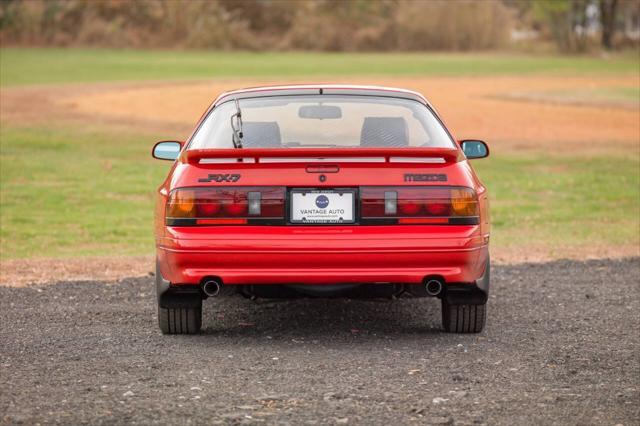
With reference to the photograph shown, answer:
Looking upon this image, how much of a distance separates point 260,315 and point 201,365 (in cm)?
187

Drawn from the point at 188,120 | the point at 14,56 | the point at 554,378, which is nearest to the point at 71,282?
the point at 554,378

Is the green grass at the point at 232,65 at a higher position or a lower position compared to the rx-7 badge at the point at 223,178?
lower

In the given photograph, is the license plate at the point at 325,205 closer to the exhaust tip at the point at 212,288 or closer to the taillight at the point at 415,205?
the taillight at the point at 415,205

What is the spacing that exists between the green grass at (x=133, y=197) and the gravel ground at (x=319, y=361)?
402 centimetres

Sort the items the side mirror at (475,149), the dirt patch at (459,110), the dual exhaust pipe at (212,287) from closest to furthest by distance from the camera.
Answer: the dual exhaust pipe at (212,287) → the side mirror at (475,149) → the dirt patch at (459,110)

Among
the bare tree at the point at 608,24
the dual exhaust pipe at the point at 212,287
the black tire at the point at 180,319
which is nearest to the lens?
the dual exhaust pipe at the point at 212,287

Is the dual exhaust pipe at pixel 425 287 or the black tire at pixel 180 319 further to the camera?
the black tire at pixel 180 319

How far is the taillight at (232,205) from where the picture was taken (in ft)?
22.4

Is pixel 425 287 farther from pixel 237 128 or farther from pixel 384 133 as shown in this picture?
pixel 237 128

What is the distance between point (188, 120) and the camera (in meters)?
29.3

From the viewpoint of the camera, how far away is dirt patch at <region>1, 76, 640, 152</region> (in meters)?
25.9

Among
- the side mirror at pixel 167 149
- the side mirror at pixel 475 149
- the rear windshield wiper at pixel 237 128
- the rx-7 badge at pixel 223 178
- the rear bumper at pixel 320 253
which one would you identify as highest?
the rear windshield wiper at pixel 237 128

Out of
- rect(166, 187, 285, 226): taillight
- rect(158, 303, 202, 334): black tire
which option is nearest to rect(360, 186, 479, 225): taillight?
rect(166, 187, 285, 226): taillight

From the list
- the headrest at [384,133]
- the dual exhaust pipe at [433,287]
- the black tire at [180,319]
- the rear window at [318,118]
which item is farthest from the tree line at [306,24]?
the dual exhaust pipe at [433,287]
